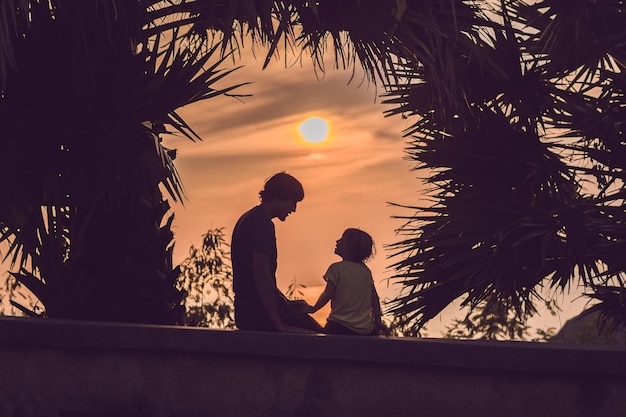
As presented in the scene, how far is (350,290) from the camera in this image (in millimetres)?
7016

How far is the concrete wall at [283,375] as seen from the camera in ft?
18.4

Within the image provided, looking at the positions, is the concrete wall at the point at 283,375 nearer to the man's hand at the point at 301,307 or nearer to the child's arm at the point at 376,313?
the man's hand at the point at 301,307

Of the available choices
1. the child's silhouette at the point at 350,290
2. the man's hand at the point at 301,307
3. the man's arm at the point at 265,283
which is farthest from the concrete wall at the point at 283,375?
the child's silhouette at the point at 350,290

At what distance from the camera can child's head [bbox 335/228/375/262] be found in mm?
7074

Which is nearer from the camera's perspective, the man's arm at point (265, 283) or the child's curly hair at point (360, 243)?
the man's arm at point (265, 283)

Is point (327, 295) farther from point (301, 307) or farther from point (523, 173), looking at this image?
point (523, 173)

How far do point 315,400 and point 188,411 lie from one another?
32.7 inches

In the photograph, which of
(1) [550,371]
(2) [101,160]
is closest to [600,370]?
(1) [550,371]

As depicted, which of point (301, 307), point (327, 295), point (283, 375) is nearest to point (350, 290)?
point (327, 295)

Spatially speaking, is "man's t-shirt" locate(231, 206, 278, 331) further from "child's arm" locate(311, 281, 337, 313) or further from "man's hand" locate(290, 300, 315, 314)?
"child's arm" locate(311, 281, 337, 313)

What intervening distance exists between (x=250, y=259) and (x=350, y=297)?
0.86 metres

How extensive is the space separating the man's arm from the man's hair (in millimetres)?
443

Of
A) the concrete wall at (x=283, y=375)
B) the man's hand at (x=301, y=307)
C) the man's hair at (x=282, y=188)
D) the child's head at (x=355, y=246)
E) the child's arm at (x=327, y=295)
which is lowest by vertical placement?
the concrete wall at (x=283, y=375)

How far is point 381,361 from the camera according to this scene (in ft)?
19.0
